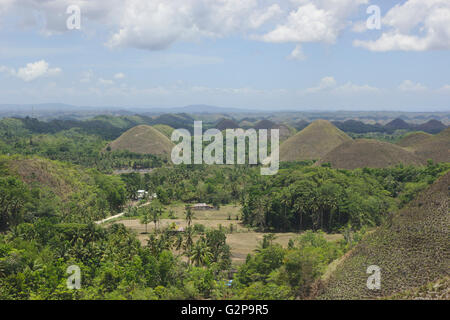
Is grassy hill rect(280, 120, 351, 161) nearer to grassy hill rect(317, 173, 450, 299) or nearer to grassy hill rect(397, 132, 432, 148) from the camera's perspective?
grassy hill rect(397, 132, 432, 148)

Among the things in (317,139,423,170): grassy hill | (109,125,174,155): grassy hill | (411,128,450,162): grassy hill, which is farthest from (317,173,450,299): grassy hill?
(109,125,174,155): grassy hill

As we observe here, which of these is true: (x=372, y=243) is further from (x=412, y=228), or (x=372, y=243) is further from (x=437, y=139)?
(x=437, y=139)

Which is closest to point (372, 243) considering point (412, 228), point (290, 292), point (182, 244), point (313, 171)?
point (412, 228)

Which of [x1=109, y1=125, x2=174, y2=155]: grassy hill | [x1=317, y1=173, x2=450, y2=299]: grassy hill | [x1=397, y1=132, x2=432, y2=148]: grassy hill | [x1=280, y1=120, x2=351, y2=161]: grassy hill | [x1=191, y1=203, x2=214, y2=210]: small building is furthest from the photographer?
[x1=109, y1=125, x2=174, y2=155]: grassy hill

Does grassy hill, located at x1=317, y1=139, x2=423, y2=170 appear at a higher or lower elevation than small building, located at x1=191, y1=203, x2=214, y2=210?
higher
